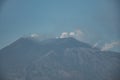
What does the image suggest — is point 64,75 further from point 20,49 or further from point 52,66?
point 20,49

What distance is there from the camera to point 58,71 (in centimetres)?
11569

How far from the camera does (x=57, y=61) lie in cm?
12962

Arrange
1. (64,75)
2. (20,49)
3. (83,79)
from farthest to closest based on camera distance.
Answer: (20,49) → (64,75) → (83,79)

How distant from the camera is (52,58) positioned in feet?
436

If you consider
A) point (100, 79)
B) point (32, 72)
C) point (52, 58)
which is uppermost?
point (52, 58)

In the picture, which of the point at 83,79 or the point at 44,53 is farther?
the point at 44,53

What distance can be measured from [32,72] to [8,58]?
26.3 m

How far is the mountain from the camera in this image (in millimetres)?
109394

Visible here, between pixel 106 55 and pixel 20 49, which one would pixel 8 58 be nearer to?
pixel 20 49

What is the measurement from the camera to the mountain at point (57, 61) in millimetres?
109394

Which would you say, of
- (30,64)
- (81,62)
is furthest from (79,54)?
(30,64)

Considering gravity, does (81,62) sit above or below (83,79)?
above

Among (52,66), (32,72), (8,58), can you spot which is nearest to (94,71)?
(52,66)

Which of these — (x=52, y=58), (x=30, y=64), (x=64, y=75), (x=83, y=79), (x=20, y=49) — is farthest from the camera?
(x=20, y=49)
